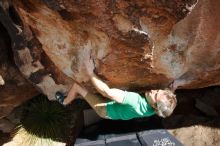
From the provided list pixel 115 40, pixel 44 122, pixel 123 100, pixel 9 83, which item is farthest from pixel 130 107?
pixel 44 122

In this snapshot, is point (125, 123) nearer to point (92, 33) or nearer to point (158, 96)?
point (158, 96)

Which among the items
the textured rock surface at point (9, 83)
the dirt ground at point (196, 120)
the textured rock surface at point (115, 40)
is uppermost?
the textured rock surface at point (115, 40)

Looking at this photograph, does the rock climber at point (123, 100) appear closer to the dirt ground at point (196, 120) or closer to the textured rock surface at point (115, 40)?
the textured rock surface at point (115, 40)

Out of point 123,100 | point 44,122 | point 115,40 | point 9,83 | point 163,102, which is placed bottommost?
point 44,122

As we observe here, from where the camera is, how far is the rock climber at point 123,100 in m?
4.44

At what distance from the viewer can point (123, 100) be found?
4.59 metres

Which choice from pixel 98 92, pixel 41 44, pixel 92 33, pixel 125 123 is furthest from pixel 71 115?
pixel 92 33

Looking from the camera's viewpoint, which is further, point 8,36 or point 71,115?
point 71,115

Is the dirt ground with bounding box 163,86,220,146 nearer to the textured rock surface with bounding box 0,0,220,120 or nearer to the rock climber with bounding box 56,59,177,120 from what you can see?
the textured rock surface with bounding box 0,0,220,120

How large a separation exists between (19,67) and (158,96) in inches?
70.6

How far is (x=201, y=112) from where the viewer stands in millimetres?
7152

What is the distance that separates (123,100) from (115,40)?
0.80 metres

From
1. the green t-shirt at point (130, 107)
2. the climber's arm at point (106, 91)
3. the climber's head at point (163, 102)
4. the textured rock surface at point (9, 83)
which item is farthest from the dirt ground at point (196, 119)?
the textured rock surface at point (9, 83)

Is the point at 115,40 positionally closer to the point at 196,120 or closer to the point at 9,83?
the point at 9,83
